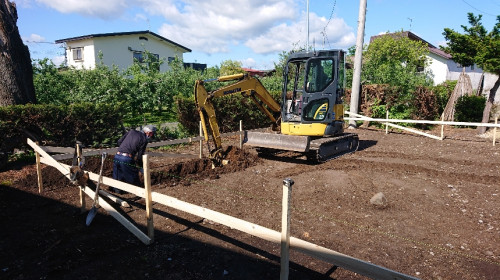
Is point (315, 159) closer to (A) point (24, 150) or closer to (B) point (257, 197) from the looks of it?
(B) point (257, 197)

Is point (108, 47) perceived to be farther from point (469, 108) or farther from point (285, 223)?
point (285, 223)

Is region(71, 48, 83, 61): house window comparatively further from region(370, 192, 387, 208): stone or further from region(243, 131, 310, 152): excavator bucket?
region(370, 192, 387, 208): stone

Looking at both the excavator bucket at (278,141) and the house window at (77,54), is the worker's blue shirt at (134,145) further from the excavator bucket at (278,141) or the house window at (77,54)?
the house window at (77,54)

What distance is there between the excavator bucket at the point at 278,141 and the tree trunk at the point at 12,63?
680 cm

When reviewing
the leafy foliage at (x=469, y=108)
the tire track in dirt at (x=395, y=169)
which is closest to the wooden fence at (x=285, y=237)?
the tire track in dirt at (x=395, y=169)

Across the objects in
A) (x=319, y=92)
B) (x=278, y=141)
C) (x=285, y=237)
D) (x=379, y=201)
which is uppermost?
(x=319, y=92)

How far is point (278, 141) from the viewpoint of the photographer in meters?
8.90

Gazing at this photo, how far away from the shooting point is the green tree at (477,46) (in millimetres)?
12383

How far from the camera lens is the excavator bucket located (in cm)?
847

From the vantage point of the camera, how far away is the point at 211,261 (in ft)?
13.3

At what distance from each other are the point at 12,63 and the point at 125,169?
20.1 feet

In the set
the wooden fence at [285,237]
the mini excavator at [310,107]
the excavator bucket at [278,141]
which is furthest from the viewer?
the mini excavator at [310,107]

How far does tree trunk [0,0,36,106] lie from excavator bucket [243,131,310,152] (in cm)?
680

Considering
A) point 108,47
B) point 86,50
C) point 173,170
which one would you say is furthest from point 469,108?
point 86,50
